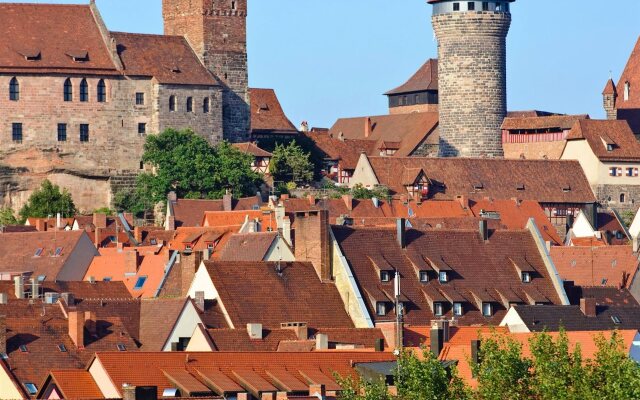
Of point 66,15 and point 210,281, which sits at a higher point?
point 66,15

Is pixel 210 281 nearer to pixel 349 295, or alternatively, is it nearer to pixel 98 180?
pixel 349 295

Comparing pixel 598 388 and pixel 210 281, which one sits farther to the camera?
pixel 210 281

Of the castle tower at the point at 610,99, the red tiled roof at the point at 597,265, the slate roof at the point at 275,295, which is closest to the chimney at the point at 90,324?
the slate roof at the point at 275,295

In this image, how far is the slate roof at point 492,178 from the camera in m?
112

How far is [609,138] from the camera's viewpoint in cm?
12056

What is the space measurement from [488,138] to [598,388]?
238 feet

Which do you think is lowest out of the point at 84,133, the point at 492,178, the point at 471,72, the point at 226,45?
the point at 492,178

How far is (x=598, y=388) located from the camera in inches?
1850

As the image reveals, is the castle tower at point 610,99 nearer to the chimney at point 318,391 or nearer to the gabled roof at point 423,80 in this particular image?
the gabled roof at point 423,80

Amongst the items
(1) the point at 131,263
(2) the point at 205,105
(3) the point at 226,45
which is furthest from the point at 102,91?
(1) the point at 131,263

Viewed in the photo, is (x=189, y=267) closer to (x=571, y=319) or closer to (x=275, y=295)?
(x=275, y=295)

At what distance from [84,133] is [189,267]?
3945 cm

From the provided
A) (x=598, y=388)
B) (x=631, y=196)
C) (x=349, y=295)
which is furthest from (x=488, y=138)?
(x=598, y=388)

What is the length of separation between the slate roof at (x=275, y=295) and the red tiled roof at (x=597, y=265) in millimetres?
14194
